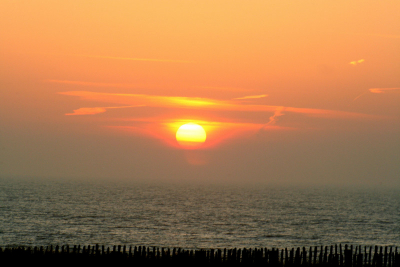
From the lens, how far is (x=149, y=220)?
76.8 m

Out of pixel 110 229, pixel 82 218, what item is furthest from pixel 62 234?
pixel 82 218

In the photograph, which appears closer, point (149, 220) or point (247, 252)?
point (247, 252)

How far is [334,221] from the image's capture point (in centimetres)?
8356

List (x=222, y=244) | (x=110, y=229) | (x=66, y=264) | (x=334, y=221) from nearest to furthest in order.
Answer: (x=66, y=264) → (x=222, y=244) → (x=110, y=229) → (x=334, y=221)

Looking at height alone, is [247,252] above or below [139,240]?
above

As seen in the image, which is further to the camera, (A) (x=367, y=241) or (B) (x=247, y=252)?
(A) (x=367, y=241)

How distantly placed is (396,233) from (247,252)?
173 ft

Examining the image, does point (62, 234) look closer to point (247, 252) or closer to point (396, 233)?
point (247, 252)

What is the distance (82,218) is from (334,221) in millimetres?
44726

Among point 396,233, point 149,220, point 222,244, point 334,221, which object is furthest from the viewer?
point 334,221

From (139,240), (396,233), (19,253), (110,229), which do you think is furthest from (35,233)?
(396,233)

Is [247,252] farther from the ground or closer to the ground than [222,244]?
farther from the ground

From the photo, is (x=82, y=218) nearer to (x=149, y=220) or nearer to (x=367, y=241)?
(x=149, y=220)

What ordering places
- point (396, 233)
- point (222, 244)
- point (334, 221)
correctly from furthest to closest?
point (334, 221)
point (396, 233)
point (222, 244)
